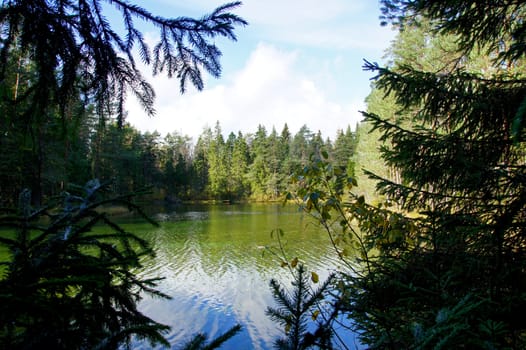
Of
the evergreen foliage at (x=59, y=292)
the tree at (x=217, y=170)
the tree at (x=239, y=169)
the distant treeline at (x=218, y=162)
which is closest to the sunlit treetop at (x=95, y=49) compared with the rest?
the evergreen foliage at (x=59, y=292)

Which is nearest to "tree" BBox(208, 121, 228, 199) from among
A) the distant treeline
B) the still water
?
the distant treeline

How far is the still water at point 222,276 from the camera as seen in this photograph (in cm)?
675

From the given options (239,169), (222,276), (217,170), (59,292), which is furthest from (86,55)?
(239,169)

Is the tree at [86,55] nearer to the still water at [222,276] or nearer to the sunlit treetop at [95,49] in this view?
the sunlit treetop at [95,49]

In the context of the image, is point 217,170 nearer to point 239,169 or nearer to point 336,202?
point 239,169

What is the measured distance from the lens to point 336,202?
7.82 ft

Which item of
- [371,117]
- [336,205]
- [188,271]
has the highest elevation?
[371,117]

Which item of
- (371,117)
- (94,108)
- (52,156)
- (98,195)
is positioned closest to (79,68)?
(94,108)

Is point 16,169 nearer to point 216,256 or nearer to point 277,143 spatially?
point 216,256

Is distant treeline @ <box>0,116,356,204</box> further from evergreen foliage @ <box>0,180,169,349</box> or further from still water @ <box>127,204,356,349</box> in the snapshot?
evergreen foliage @ <box>0,180,169,349</box>

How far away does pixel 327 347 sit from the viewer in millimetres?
801

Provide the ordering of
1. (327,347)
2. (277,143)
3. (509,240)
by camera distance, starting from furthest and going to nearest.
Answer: (277,143) < (509,240) < (327,347)

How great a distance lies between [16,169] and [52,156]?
2.00 metres

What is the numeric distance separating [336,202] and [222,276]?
8.50m
